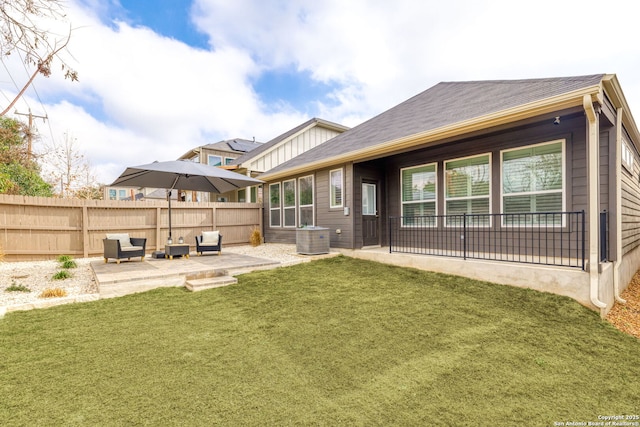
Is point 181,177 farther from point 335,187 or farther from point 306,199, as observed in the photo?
point 335,187

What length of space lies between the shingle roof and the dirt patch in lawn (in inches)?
130

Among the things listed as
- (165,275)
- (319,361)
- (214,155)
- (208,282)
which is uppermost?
(214,155)

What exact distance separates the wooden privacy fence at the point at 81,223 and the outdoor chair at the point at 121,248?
70.0 inches

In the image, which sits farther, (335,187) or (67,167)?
(67,167)

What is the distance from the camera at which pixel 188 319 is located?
3926mm

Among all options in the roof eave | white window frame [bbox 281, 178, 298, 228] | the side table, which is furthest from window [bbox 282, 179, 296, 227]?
the side table

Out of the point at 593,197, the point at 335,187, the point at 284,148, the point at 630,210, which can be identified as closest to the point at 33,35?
the point at 335,187

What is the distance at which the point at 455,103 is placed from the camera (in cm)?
727

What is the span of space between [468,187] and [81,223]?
33.6 ft

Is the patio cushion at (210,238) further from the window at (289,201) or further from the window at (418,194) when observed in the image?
the window at (418,194)

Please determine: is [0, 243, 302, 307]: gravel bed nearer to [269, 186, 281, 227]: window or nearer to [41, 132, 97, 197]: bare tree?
[269, 186, 281, 227]: window

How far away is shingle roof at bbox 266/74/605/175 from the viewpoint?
4.97 m

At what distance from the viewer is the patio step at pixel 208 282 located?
204 inches

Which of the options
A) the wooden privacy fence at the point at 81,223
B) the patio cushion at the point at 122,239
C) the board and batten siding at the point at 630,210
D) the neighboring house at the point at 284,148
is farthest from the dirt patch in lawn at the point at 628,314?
the neighboring house at the point at 284,148
